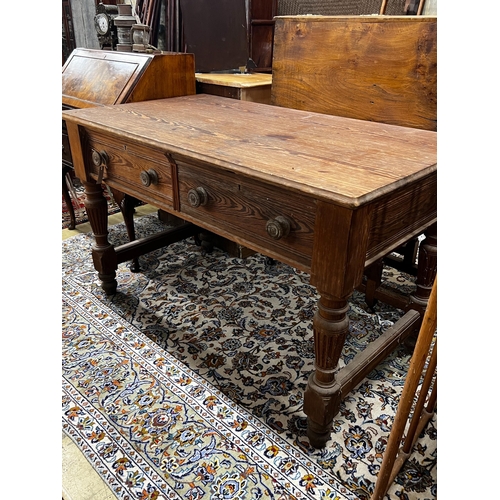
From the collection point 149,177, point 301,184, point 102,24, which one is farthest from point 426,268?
point 102,24

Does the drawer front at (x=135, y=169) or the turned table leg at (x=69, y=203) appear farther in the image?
the turned table leg at (x=69, y=203)

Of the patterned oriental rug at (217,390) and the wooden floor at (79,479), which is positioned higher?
the patterned oriental rug at (217,390)

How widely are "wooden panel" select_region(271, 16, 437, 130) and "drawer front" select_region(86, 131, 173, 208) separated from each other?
0.81 m

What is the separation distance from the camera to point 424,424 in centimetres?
147

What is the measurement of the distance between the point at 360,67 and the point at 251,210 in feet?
2.99

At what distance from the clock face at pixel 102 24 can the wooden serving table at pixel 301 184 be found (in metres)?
0.90

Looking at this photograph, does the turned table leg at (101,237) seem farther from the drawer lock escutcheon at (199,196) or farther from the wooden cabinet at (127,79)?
the drawer lock escutcheon at (199,196)

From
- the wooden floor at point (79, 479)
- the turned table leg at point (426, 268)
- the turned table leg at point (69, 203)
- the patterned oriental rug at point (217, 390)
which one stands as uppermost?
the turned table leg at point (426, 268)

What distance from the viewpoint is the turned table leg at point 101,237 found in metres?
2.02

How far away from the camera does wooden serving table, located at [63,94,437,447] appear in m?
1.09

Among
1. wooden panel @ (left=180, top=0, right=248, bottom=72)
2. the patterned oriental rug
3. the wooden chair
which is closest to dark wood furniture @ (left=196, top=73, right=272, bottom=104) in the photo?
wooden panel @ (left=180, top=0, right=248, bottom=72)

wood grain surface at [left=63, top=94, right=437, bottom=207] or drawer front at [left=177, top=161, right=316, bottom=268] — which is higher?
wood grain surface at [left=63, top=94, right=437, bottom=207]

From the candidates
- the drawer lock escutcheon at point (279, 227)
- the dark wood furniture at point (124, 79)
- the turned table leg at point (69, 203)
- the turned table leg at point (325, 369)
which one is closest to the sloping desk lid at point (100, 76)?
the dark wood furniture at point (124, 79)

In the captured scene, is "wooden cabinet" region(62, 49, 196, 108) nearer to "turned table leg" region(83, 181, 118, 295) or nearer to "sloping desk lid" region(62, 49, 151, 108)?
"sloping desk lid" region(62, 49, 151, 108)
